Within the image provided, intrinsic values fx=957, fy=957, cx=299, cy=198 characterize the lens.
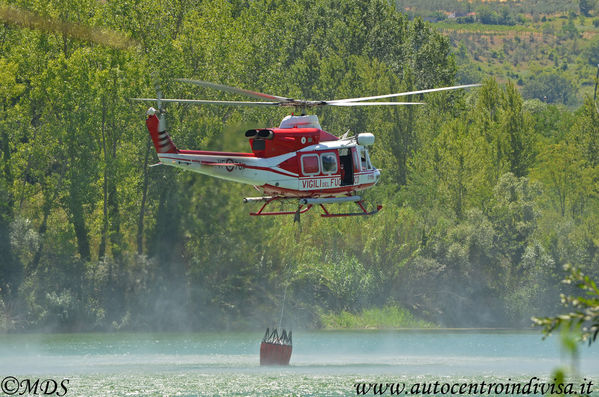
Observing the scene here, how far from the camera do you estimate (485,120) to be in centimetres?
8469

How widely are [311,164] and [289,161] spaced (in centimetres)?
79

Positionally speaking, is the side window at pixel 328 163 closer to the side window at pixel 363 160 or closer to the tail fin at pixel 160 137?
the side window at pixel 363 160

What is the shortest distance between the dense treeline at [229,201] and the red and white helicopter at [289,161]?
20.2 metres

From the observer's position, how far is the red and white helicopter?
3219 cm

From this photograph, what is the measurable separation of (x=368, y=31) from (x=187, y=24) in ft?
81.6

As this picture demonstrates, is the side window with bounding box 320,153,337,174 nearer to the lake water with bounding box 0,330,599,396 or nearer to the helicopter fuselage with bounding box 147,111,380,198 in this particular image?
the helicopter fuselage with bounding box 147,111,380,198

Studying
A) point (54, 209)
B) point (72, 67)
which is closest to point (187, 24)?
point (72, 67)

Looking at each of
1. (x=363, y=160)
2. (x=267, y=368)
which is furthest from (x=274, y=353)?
(x=363, y=160)

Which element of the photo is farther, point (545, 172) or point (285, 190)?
point (545, 172)

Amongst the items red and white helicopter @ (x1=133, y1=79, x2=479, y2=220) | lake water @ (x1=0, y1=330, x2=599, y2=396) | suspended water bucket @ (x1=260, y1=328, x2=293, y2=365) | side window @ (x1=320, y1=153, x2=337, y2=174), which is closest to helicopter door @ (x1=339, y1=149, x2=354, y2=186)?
red and white helicopter @ (x1=133, y1=79, x2=479, y2=220)

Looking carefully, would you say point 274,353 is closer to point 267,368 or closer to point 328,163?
point 267,368

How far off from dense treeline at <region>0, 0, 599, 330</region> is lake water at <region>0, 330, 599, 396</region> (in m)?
4.22

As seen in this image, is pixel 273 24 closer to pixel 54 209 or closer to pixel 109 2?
pixel 109 2

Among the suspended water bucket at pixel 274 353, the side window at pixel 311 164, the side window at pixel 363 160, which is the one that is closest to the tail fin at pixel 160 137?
the side window at pixel 311 164
